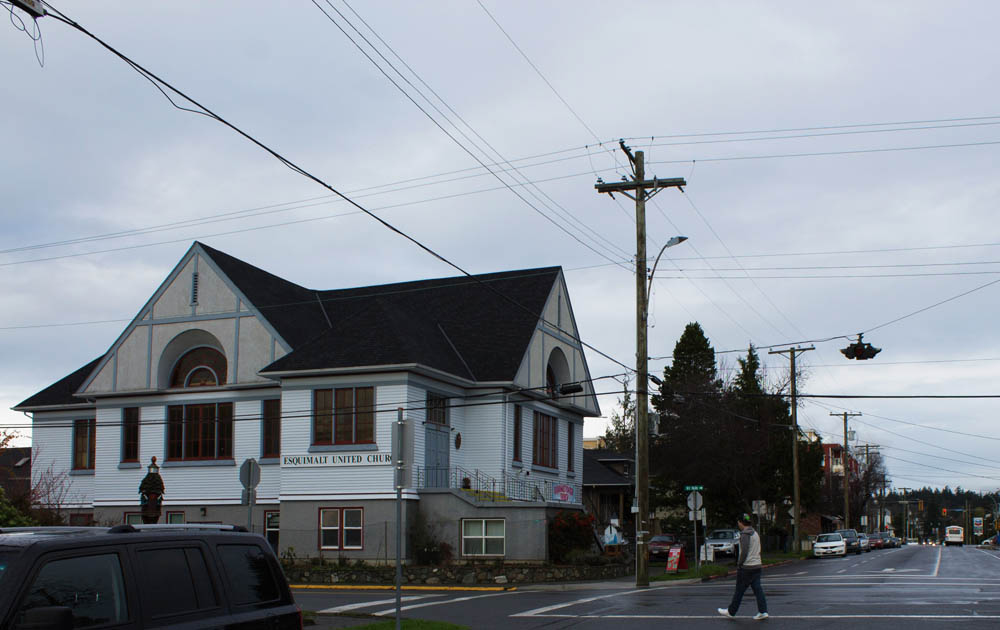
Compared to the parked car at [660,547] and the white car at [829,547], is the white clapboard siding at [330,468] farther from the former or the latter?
the white car at [829,547]

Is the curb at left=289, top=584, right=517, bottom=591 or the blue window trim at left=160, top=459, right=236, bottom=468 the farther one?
the blue window trim at left=160, top=459, right=236, bottom=468

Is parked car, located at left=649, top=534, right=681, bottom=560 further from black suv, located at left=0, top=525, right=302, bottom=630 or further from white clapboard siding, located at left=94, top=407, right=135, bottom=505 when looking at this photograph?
black suv, located at left=0, top=525, right=302, bottom=630

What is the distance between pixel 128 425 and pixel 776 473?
3522cm

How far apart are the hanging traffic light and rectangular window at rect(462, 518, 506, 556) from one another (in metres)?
11.6

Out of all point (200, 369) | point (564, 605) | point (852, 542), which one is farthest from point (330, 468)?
point (852, 542)

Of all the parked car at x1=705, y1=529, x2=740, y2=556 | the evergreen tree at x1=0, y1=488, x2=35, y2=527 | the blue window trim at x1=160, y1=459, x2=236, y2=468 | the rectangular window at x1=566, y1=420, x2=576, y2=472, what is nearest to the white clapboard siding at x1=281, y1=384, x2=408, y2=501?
the blue window trim at x1=160, y1=459, x2=236, y2=468

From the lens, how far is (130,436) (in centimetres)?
3797

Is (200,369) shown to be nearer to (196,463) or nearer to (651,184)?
(196,463)

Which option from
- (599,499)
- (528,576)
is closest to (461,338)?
(528,576)

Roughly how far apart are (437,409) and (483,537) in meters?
Result: 4.95

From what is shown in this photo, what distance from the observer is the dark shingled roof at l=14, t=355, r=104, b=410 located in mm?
41122

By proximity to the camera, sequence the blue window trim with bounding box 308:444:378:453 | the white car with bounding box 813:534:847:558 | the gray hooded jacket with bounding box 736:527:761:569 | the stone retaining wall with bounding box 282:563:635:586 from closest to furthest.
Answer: the gray hooded jacket with bounding box 736:527:761:569
the stone retaining wall with bounding box 282:563:635:586
the blue window trim with bounding box 308:444:378:453
the white car with bounding box 813:534:847:558

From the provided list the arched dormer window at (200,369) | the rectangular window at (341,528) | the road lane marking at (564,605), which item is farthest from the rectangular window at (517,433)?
the road lane marking at (564,605)

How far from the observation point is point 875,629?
585 inches
